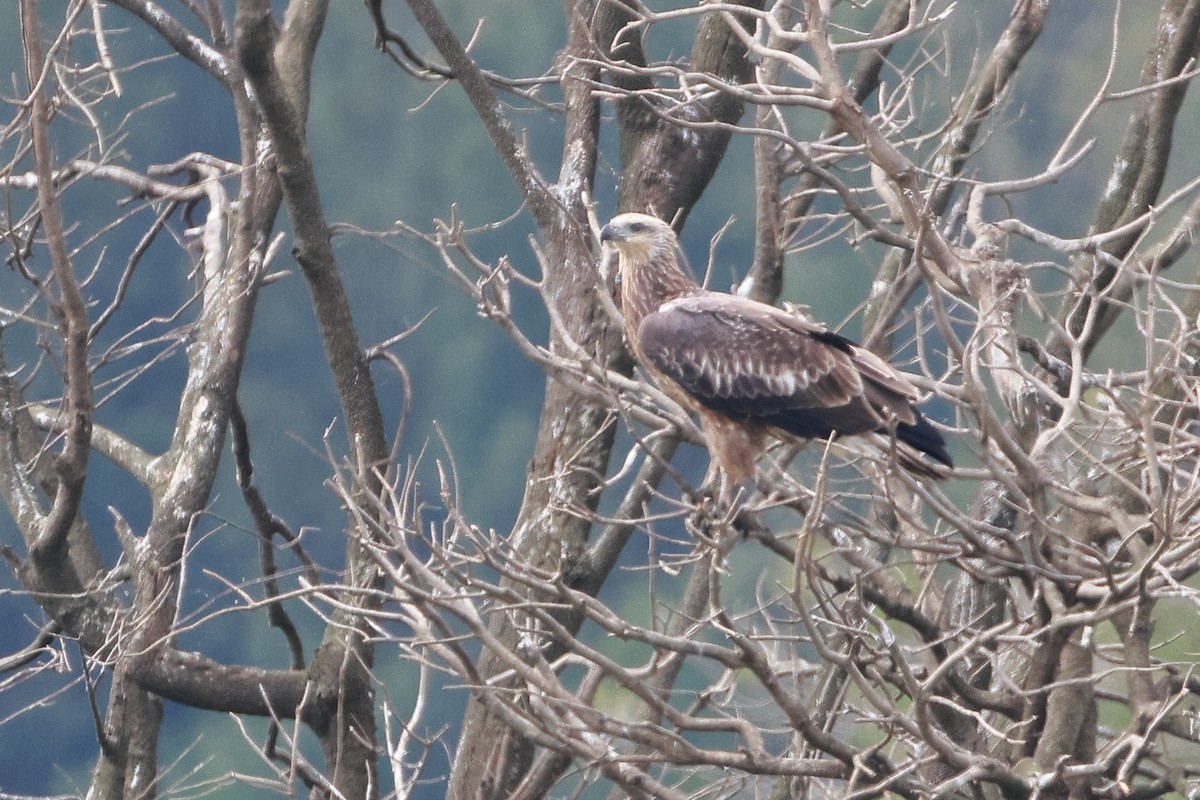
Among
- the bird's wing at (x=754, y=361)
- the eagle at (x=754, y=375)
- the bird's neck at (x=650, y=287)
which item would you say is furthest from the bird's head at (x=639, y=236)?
the bird's wing at (x=754, y=361)

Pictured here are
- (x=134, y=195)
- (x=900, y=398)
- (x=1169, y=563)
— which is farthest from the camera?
(x=134, y=195)

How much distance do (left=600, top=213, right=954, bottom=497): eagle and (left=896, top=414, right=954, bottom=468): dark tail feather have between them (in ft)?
0.29

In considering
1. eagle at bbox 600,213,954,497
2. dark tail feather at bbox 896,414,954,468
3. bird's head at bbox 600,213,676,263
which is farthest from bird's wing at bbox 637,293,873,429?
bird's head at bbox 600,213,676,263

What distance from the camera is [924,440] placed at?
3418 mm

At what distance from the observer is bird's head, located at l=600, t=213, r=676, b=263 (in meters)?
4.13

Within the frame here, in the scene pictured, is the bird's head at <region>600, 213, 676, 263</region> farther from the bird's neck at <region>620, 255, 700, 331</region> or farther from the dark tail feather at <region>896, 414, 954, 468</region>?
the dark tail feather at <region>896, 414, 954, 468</region>

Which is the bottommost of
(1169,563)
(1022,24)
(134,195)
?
(1169,563)

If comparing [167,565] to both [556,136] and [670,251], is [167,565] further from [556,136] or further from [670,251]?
[556,136]

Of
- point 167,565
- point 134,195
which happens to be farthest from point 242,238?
point 167,565

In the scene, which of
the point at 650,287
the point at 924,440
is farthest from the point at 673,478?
the point at 650,287

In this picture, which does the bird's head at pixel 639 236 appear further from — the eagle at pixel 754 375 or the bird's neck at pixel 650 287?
the eagle at pixel 754 375

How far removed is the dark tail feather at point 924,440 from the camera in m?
3.38

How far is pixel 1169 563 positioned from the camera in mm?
2916

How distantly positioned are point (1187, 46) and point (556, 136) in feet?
12.2
